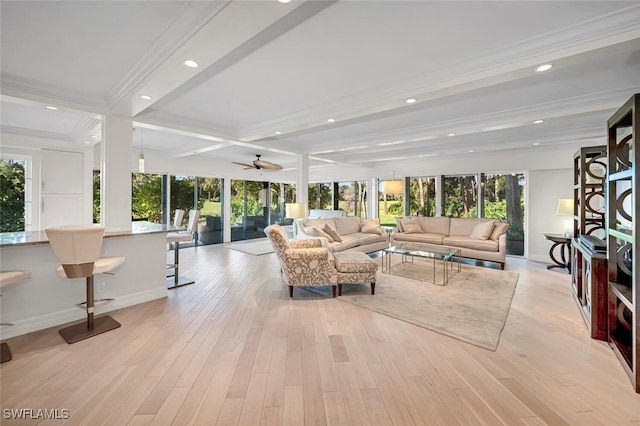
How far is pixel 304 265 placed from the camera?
3744mm

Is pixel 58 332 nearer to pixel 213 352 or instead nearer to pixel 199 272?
pixel 213 352

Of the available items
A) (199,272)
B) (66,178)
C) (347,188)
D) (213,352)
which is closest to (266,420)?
(213,352)

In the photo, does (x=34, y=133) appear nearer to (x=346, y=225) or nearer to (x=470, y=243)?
(x=346, y=225)

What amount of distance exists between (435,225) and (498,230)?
1.40 meters

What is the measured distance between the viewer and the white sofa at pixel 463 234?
547 cm

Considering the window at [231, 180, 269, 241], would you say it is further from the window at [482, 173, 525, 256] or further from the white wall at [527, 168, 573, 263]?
the white wall at [527, 168, 573, 263]

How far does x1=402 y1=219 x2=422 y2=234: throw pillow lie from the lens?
682cm

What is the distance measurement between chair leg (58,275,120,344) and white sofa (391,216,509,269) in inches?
223

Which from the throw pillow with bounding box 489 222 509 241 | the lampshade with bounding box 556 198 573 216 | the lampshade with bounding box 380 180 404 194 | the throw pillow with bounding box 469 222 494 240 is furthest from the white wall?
the lampshade with bounding box 380 180 404 194

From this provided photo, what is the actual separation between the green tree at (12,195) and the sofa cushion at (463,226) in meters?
8.71

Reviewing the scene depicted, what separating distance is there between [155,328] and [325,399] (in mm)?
1981

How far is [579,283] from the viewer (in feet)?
11.4

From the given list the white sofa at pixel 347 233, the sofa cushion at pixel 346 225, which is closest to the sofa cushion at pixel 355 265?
the white sofa at pixel 347 233

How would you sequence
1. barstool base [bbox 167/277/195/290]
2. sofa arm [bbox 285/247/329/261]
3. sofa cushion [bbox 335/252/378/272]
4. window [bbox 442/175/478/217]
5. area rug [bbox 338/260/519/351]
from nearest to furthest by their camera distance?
1. area rug [bbox 338/260/519/351]
2. sofa arm [bbox 285/247/329/261]
3. sofa cushion [bbox 335/252/378/272]
4. barstool base [bbox 167/277/195/290]
5. window [bbox 442/175/478/217]
